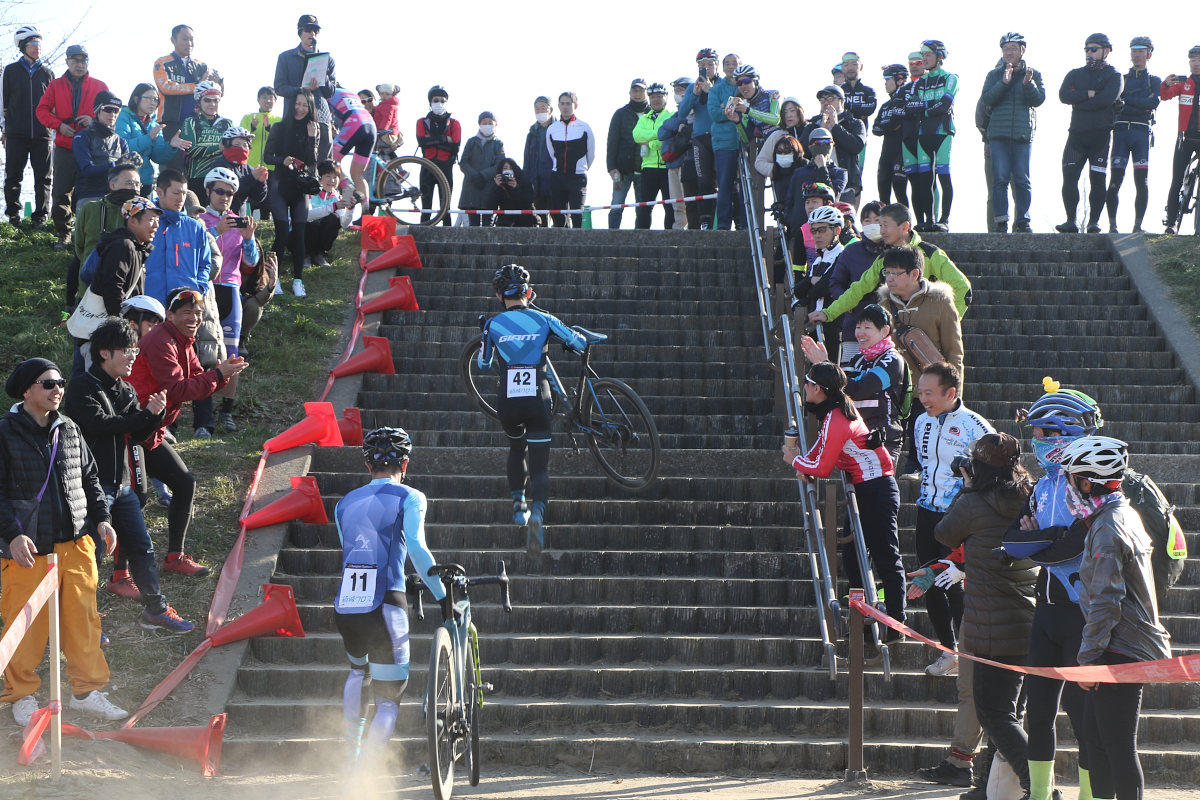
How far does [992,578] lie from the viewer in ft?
18.9

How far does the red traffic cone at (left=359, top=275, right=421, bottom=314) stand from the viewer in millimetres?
12383

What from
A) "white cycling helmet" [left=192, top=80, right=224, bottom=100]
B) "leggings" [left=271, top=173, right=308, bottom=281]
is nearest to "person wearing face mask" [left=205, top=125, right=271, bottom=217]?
"leggings" [left=271, top=173, right=308, bottom=281]

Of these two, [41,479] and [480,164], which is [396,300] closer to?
[480,164]

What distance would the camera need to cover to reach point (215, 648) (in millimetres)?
7559

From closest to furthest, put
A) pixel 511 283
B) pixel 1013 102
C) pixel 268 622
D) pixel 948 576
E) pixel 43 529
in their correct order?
pixel 948 576, pixel 43 529, pixel 268 622, pixel 511 283, pixel 1013 102

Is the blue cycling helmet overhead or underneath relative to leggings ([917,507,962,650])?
overhead

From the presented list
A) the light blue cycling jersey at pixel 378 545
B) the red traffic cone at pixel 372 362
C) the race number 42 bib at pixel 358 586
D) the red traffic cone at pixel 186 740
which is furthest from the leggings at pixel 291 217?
the race number 42 bib at pixel 358 586

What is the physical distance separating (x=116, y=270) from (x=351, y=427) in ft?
6.69

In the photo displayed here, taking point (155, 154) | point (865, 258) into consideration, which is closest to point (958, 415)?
point (865, 258)

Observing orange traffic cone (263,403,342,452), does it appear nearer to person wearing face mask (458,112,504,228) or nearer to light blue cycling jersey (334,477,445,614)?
light blue cycling jersey (334,477,445,614)

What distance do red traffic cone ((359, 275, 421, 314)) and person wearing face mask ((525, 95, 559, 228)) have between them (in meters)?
3.92

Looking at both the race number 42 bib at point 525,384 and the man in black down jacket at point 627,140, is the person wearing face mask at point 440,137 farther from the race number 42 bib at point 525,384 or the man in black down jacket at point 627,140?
the race number 42 bib at point 525,384

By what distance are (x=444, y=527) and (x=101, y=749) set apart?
2844mm

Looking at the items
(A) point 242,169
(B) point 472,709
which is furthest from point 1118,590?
(A) point 242,169
